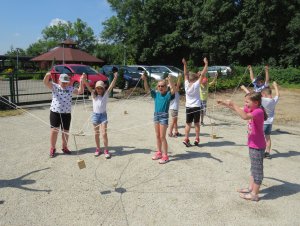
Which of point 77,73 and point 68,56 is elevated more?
point 68,56

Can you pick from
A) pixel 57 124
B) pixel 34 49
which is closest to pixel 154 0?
pixel 57 124

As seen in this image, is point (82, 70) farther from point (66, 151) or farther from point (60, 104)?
point (60, 104)

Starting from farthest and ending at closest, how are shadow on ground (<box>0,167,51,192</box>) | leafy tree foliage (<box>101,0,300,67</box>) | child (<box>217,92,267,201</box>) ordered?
leafy tree foliage (<box>101,0,300,67</box>)
shadow on ground (<box>0,167,51,192</box>)
child (<box>217,92,267,201</box>)

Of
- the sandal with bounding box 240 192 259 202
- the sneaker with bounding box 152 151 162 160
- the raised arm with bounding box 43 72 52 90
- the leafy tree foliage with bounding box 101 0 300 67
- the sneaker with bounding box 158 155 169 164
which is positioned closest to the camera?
the sandal with bounding box 240 192 259 202

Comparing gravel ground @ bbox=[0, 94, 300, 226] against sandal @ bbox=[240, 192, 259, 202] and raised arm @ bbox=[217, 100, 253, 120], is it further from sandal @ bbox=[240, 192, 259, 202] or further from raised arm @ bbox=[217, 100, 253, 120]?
raised arm @ bbox=[217, 100, 253, 120]

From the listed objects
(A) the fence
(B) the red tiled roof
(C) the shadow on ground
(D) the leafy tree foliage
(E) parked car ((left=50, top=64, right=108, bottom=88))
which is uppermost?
(D) the leafy tree foliage

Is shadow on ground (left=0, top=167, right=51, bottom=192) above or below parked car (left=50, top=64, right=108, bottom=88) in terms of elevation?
below

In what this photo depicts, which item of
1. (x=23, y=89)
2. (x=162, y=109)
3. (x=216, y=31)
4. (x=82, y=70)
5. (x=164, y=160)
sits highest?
(x=216, y=31)

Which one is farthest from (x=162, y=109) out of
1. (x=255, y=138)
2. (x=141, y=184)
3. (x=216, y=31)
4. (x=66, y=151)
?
(x=216, y=31)

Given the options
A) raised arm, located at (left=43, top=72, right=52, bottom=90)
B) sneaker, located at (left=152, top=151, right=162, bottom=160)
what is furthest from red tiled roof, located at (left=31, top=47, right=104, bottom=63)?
sneaker, located at (left=152, top=151, right=162, bottom=160)

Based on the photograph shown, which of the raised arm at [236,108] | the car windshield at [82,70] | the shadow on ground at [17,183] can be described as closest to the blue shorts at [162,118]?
the raised arm at [236,108]

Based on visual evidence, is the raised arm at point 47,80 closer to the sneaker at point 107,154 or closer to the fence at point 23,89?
the sneaker at point 107,154

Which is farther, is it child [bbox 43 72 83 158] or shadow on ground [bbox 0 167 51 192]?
child [bbox 43 72 83 158]

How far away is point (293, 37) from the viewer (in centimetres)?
3347
